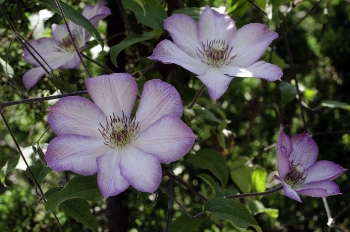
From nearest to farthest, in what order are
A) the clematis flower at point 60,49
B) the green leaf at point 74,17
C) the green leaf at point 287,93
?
the green leaf at point 74,17 < the clematis flower at point 60,49 < the green leaf at point 287,93

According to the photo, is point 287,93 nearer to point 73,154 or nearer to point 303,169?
point 303,169

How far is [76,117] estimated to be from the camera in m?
0.69

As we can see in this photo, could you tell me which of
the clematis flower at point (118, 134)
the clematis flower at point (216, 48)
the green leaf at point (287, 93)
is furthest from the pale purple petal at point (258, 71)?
the green leaf at point (287, 93)

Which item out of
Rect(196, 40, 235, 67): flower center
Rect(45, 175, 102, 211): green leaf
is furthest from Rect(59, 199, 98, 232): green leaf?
Rect(196, 40, 235, 67): flower center

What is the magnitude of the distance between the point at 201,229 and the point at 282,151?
1.91 feet

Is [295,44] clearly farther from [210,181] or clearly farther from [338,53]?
[210,181]

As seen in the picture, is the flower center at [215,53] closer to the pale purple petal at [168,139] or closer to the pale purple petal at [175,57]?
the pale purple petal at [175,57]

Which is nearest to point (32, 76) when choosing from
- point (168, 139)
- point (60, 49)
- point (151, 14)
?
point (60, 49)

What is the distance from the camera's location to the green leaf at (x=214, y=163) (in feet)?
3.16

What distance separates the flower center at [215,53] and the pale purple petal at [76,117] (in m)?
0.16

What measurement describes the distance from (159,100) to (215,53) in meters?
0.14

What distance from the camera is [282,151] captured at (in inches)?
28.5

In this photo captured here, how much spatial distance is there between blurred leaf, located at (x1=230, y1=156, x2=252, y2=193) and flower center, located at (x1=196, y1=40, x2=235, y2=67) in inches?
15.8

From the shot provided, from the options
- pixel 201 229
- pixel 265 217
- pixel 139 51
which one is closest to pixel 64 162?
pixel 139 51
